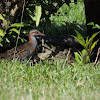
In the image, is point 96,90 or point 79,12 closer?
point 96,90

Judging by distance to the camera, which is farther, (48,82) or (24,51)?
(24,51)

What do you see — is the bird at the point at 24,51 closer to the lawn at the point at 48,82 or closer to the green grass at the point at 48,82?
the lawn at the point at 48,82

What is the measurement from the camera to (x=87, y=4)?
6.36 m

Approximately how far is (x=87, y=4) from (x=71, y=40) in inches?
37.5

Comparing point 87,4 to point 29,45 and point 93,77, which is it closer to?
point 29,45

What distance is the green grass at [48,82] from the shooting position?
11.5 ft

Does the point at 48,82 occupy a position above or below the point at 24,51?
below

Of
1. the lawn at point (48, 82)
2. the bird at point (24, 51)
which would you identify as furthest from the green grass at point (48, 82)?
the bird at point (24, 51)

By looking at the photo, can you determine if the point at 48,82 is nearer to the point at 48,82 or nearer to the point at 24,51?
the point at 48,82

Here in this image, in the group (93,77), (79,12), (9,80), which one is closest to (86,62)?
(93,77)

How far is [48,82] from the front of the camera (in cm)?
417

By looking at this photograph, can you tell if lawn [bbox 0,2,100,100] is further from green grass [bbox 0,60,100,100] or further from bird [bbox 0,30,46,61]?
bird [bbox 0,30,46,61]

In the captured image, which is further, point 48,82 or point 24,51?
point 24,51

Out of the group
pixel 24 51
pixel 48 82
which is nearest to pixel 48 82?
pixel 48 82
